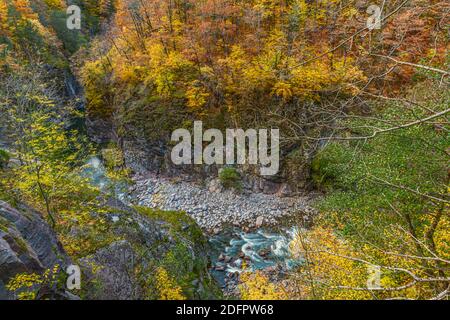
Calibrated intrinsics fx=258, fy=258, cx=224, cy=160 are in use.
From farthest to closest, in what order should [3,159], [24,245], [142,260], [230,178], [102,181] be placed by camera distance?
[102,181] < [230,178] < [3,159] < [142,260] < [24,245]

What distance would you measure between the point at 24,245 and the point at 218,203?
468 inches

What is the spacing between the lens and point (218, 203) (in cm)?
1658

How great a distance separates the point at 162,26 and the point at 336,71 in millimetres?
13170

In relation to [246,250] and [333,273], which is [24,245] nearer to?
[333,273]

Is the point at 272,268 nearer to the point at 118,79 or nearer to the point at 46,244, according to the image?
the point at 46,244

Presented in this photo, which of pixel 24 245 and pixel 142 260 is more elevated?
pixel 24 245

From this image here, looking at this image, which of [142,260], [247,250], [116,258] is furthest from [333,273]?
[247,250]

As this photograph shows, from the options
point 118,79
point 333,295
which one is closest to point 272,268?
point 333,295

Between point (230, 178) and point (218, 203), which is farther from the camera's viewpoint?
point (230, 178)

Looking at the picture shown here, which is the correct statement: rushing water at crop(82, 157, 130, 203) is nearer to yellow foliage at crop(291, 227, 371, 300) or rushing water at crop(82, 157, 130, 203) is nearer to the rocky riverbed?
the rocky riverbed

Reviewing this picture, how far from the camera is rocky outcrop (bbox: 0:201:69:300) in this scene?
184 inches

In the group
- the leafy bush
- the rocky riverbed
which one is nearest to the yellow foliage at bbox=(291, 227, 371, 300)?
the rocky riverbed

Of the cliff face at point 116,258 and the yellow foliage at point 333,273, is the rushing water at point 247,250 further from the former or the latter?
the yellow foliage at point 333,273

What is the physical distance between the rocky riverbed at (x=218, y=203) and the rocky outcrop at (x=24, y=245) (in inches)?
359
